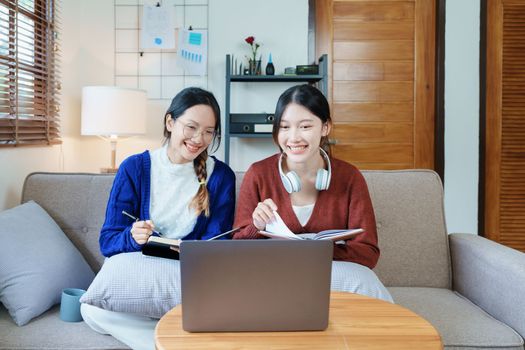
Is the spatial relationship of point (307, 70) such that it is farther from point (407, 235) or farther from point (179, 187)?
point (179, 187)

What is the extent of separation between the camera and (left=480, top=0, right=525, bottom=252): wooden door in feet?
11.2

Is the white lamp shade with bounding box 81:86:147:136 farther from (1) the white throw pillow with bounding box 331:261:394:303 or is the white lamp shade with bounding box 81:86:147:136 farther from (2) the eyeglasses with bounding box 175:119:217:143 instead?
(1) the white throw pillow with bounding box 331:261:394:303

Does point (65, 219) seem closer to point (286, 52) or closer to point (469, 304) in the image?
point (469, 304)

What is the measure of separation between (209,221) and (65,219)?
56 centimetres

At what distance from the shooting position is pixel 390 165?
3.52 m

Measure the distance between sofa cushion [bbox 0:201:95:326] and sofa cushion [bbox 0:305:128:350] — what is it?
0.04 m

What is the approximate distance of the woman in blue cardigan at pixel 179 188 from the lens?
171 cm

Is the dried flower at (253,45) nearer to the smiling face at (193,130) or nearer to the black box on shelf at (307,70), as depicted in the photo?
the black box on shelf at (307,70)

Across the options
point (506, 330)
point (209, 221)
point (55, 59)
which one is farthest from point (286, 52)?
point (506, 330)

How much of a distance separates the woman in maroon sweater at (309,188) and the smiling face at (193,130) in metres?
0.20

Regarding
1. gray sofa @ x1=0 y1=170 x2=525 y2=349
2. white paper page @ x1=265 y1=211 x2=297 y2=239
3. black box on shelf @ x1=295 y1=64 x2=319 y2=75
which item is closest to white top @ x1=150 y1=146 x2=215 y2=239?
gray sofa @ x1=0 y1=170 x2=525 y2=349

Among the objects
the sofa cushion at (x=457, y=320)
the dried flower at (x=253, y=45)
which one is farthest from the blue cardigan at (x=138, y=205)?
the dried flower at (x=253, y=45)

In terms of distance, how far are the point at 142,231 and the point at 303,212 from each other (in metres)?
0.50

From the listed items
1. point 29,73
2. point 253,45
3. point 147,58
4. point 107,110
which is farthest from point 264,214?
point 147,58
